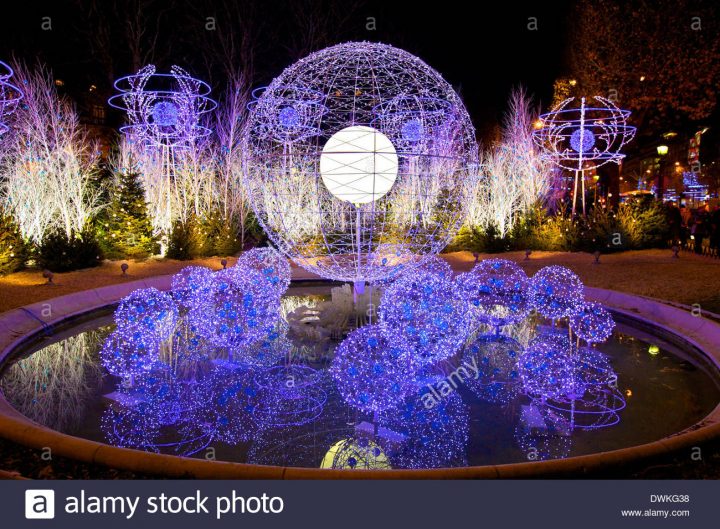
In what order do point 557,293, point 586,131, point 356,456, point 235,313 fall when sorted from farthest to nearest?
point 586,131, point 557,293, point 235,313, point 356,456

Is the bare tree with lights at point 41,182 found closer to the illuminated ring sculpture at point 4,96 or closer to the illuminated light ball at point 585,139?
the illuminated ring sculpture at point 4,96

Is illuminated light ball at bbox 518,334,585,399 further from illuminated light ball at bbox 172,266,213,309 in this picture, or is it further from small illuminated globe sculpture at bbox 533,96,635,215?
small illuminated globe sculpture at bbox 533,96,635,215

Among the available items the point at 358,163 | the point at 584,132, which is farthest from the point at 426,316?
the point at 584,132

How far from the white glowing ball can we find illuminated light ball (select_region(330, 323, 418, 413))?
7.31 ft

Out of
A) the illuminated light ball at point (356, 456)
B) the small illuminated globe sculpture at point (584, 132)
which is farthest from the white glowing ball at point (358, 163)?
Answer: the small illuminated globe sculpture at point (584, 132)

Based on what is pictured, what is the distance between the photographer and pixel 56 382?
594cm

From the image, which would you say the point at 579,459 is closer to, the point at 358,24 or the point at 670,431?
the point at 670,431

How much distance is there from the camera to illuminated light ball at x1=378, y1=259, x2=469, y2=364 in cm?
563

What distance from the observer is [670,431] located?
4633 mm

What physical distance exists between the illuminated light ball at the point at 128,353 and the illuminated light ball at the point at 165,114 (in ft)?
34.9

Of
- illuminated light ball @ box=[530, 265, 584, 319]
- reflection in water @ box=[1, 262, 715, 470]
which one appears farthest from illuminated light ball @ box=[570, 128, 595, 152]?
reflection in water @ box=[1, 262, 715, 470]

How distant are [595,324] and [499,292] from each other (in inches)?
57.0

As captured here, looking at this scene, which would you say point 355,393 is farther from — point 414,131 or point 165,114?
point 165,114

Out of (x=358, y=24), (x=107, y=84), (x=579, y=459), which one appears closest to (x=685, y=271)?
(x=579, y=459)
